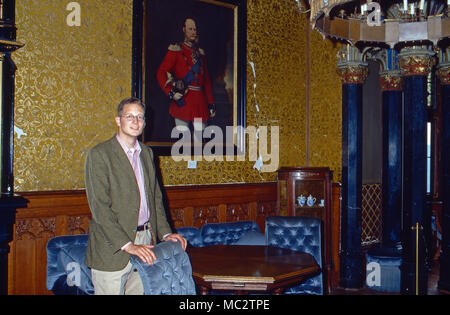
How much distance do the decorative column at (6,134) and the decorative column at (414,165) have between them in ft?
13.1

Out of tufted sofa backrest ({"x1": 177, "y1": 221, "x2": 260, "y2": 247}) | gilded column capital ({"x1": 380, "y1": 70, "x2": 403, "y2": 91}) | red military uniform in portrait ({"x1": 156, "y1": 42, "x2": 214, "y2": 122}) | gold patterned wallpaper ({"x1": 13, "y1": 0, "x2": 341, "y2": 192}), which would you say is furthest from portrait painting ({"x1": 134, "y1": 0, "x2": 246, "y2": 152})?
gilded column capital ({"x1": 380, "y1": 70, "x2": 403, "y2": 91})

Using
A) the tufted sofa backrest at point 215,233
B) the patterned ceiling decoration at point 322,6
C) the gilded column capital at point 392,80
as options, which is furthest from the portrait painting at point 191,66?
the gilded column capital at point 392,80

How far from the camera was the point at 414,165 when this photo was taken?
5.07 m

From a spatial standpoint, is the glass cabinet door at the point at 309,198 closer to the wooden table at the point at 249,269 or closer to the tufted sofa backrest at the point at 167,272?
the wooden table at the point at 249,269

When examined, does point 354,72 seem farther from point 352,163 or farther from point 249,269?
point 249,269

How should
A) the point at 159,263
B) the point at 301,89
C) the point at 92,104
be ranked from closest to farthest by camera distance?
the point at 159,263
the point at 92,104
the point at 301,89

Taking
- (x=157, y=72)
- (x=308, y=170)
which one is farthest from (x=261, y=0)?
(x=308, y=170)

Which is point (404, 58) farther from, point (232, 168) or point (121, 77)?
point (121, 77)

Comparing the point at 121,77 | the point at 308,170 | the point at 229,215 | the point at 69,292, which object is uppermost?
the point at 121,77

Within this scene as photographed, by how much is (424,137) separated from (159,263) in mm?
3818

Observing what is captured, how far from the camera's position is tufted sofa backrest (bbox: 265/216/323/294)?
397 centimetres

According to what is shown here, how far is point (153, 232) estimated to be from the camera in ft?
9.77

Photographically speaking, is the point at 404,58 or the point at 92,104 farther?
the point at 404,58

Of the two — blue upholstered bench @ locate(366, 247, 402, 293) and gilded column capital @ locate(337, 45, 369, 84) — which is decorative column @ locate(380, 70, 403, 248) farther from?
gilded column capital @ locate(337, 45, 369, 84)
